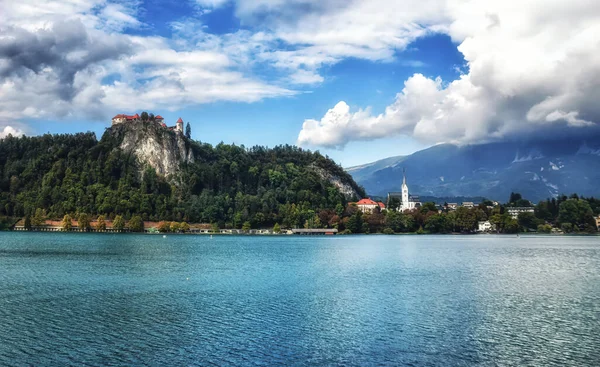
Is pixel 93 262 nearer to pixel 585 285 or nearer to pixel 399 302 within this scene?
pixel 399 302

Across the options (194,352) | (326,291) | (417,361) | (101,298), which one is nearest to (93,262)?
(101,298)

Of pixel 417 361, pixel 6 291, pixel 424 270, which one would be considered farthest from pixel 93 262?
pixel 417 361

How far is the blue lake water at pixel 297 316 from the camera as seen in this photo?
28.8 meters

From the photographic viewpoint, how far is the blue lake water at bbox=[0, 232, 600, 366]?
28828 mm

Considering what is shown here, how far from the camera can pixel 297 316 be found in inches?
1545

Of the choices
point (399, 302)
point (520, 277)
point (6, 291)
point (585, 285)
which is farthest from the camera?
point (520, 277)

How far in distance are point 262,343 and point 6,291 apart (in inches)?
1176

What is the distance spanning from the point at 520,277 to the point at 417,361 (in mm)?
40791

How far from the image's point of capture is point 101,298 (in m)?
46.1

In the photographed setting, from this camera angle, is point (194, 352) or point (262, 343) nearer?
point (194, 352)

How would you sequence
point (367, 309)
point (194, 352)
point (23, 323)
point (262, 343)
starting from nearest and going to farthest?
1. point (194, 352)
2. point (262, 343)
3. point (23, 323)
4. point (367, 309)

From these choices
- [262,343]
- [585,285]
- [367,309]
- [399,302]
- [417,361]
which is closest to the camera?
[417,361]

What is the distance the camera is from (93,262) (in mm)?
78500

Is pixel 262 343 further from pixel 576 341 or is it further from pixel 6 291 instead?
pixel 6 291
